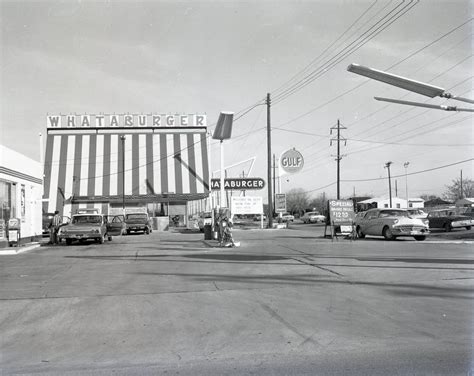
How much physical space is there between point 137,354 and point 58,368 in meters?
0.85

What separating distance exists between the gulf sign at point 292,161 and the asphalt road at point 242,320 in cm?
2615

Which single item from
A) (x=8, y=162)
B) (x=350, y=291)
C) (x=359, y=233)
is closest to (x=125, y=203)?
(x=8, y=162)

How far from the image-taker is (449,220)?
1198 inches

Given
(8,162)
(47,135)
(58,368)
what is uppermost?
(47,135)

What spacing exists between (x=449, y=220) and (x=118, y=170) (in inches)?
1296

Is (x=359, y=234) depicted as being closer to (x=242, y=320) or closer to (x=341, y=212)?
(x=341, y=212)

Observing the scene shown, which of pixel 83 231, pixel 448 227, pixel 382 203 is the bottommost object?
pixel 448 227

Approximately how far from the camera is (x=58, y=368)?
16.9ft

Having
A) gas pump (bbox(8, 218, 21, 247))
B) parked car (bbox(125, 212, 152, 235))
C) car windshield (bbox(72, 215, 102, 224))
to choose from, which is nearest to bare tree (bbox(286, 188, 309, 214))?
parked car (bbox(125, 212, 152, 235))

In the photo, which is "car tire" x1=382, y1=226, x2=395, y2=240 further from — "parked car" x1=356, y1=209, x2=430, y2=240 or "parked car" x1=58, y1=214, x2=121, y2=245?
"parked car" x1=58, y1=214, x2=121, y2=245

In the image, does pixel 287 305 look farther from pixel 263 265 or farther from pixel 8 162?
pixel 8 162

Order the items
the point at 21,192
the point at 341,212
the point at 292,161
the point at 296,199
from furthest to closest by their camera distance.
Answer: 1. the point at 296,199
2. the point at 292,161
3. the point at 21,192
4. the point at 341,212

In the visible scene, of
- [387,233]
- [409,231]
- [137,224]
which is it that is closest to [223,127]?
[387,233]

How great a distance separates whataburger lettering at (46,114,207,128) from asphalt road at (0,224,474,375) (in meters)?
44.3
